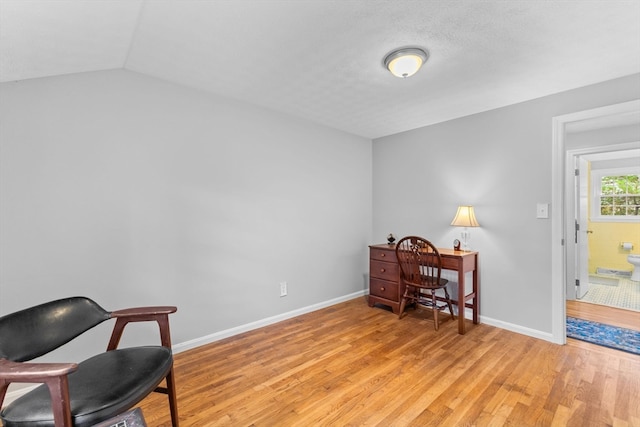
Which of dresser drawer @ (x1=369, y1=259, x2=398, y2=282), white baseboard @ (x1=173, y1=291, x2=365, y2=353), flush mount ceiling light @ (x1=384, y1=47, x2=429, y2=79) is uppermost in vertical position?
flush mount ceiling light @ (x1=384, y1=47, x2=429, y2=79)

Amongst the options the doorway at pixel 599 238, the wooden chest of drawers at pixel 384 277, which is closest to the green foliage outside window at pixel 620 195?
the doorway at pixel 599 238

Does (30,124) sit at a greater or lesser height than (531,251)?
greater

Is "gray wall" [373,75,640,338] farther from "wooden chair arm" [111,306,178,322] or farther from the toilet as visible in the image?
the toilet

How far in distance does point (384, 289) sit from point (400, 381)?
144 cm

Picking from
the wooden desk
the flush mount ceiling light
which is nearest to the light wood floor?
the wooden desk

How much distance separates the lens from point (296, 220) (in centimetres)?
322

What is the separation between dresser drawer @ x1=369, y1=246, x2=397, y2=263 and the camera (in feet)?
10.8

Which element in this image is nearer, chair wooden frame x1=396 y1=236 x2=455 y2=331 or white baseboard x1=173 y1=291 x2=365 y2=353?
white baseboard x1=173 y1=291 x2=365 y2=353

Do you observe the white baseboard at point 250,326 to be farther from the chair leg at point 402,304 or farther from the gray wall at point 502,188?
the gray wall at point 502,188

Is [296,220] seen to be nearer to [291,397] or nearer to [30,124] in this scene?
[291,397]

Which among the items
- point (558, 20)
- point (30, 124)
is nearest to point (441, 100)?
point (558, 20)

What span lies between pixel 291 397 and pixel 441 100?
2741 millimetres

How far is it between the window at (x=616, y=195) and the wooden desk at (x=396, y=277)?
13.4 ft

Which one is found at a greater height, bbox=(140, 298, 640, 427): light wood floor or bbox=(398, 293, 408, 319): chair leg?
bbox=(398, 293, 408, 319): chair leg
